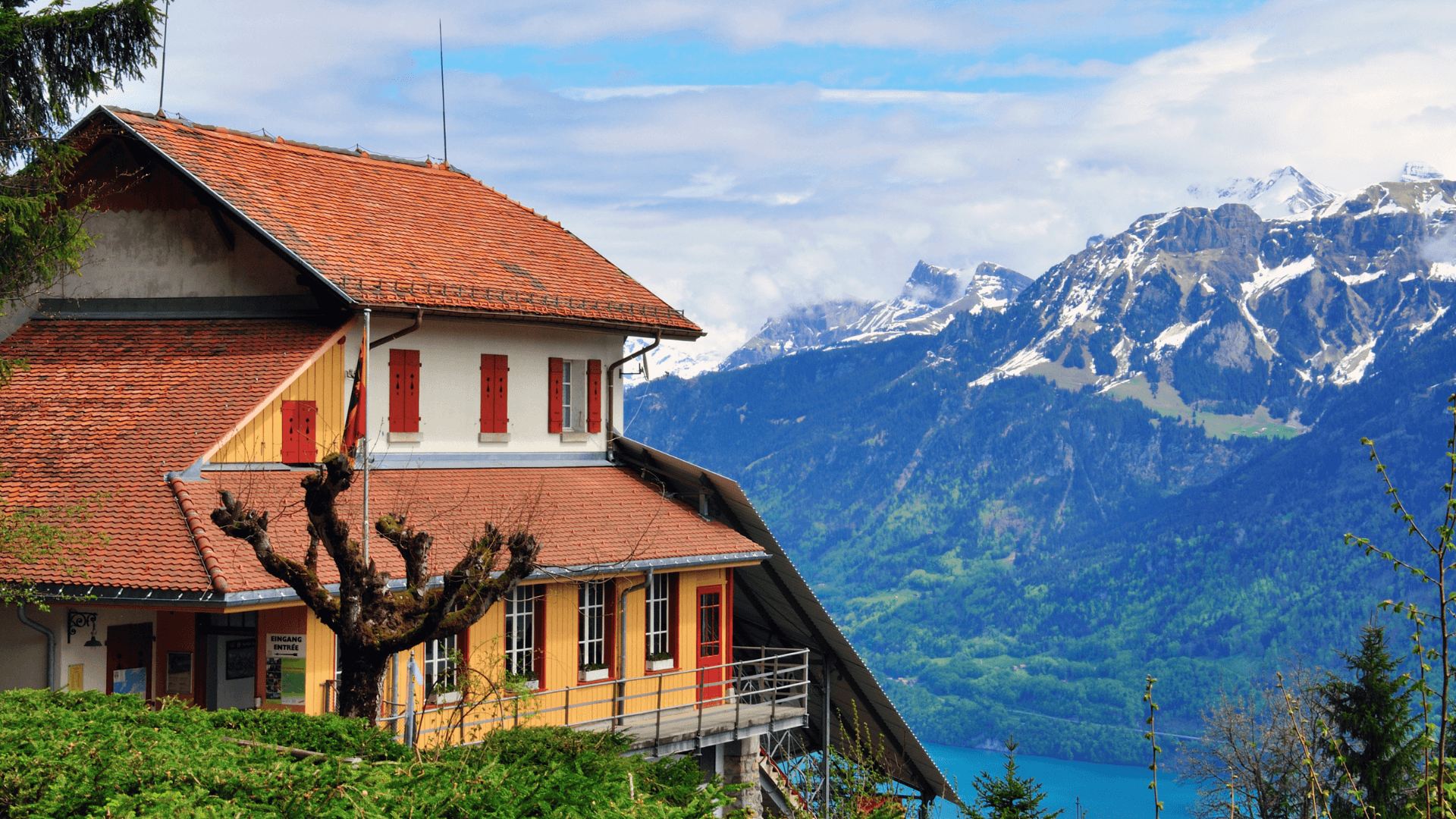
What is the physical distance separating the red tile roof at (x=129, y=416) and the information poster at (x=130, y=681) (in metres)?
2.26

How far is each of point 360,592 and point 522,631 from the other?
8370mm

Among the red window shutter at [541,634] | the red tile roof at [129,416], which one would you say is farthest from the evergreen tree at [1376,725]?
A: the red tile roof at [129,416]

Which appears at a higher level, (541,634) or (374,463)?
(374,463)

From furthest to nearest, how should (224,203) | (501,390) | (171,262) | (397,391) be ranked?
(501,390)
(397,391)
(171,262)
(224,203)

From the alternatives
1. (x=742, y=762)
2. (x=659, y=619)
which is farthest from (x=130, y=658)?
(x=742, y=762)

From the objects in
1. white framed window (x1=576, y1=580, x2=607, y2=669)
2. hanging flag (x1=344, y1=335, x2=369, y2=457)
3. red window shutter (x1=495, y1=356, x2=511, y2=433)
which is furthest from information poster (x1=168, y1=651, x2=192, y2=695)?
red window shutter (x1=495, y1=356, x2=511, y2=433)

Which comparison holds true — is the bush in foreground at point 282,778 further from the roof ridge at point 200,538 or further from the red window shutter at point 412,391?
the red window shutter at point 412,391

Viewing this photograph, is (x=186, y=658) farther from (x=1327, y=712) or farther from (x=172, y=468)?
(x=1327, y=712)

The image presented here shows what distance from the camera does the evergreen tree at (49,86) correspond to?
67.4 feet

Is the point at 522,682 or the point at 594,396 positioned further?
the point at 594,396

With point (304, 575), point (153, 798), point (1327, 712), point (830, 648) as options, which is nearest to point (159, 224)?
point (304, 575)

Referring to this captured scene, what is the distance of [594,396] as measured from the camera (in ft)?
93.7

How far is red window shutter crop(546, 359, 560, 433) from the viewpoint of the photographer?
2750 centimetres

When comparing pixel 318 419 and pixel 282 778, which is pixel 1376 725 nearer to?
pixel 318 419
